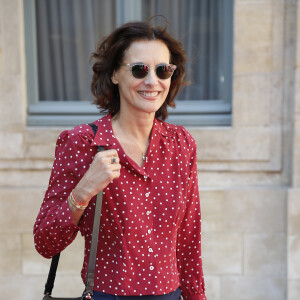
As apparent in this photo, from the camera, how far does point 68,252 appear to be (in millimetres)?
4406

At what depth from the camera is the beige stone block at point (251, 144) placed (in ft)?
14.3

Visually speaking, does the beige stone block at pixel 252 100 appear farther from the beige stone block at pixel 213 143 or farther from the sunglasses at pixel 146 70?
the sunglasses at pixel 146 70

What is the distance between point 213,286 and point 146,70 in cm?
301

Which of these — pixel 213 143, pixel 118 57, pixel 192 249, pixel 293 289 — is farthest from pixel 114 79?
pixel 293 289

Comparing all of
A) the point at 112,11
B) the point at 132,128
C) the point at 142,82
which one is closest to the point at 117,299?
the point at 132,128

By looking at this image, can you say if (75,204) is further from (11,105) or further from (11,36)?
(11,36)

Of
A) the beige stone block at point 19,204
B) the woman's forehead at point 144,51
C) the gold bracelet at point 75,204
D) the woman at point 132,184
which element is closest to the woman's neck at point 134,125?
the woman at point 132,184

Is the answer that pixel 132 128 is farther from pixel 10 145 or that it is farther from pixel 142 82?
pixel 10 145

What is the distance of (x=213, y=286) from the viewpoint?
4465 mm

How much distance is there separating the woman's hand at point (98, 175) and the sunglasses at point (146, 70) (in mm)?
401

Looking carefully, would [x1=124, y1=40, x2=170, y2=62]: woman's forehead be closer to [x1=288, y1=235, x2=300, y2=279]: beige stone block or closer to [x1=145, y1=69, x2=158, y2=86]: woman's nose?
[x1=145, y1=69, x2=158, y2=86]: woman's nose

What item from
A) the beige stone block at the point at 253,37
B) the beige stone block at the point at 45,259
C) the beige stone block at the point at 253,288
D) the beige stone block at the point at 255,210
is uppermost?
the beige stone block at the point at 253,37

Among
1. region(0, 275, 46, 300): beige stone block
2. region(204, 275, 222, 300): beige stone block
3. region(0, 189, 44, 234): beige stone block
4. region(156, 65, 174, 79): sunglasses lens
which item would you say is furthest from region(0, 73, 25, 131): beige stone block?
region(156, 65, 174, 79): sunglasses lens

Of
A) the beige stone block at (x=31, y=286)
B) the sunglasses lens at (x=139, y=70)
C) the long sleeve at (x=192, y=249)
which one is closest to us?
the sunglasses lens at (x=139, y=70)
